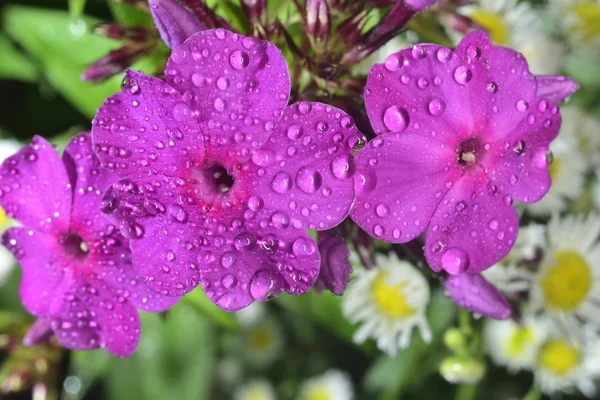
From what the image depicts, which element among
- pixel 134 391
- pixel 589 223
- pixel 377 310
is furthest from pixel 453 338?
pixel 134 391

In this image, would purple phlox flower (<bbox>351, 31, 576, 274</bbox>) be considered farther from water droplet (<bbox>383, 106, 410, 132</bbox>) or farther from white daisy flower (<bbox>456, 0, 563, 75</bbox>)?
white daisy flower (<bbox>456, 0, 563, 75</bbox>)

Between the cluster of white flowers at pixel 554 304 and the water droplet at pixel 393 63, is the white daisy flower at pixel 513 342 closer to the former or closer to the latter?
the cluster of white flowers at pixel 554 304

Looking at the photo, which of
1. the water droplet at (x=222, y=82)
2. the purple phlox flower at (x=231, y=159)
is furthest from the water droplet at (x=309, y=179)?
the water droplet at (x=222, y=82)

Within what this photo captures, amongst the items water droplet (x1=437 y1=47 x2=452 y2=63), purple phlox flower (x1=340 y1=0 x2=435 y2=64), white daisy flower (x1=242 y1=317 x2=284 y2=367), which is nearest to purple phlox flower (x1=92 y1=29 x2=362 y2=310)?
water droplet (x1=437 y1=47 x2=452 y2=63)

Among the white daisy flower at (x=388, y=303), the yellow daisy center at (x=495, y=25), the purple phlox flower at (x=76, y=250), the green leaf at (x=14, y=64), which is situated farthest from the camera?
the green leaf at (x=14, y=64)

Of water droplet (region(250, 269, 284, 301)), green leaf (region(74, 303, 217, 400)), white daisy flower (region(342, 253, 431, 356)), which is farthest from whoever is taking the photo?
green leaf (region(74, 303, 217, 400))

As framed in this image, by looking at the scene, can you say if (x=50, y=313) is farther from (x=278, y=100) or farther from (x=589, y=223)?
(x=589, y=223)

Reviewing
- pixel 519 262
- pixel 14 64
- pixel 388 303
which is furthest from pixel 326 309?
pixel 14 64
